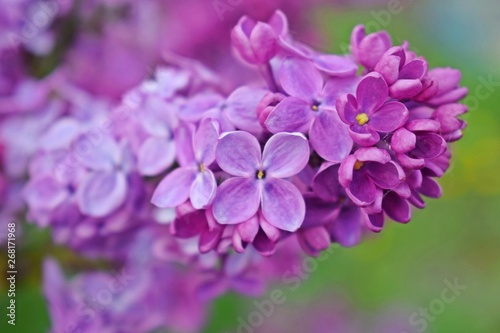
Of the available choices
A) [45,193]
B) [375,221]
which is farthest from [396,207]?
[45,193]

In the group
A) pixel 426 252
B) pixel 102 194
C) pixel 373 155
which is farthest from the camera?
pixel 426 252

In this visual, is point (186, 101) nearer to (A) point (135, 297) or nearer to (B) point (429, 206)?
(A) point (135, 297)

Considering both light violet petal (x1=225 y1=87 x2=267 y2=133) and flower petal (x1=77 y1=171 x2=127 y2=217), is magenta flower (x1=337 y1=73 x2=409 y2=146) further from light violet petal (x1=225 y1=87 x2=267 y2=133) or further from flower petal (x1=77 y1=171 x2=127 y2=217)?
flower petal (x1=77 y1=171 x2=127 y2=217)

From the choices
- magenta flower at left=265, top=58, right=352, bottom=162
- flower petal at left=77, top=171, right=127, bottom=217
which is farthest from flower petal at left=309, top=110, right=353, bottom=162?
flower petal at left=77, top=171, right=127, bottom=217

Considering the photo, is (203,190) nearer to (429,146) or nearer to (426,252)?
(429,146)

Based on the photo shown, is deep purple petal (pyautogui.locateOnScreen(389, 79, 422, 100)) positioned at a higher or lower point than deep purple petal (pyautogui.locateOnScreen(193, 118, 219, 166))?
higher

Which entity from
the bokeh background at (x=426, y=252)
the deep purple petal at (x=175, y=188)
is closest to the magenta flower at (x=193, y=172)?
the deep purple petal at (x=175, y=188)

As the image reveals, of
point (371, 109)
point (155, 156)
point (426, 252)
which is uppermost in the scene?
point (371, 109)

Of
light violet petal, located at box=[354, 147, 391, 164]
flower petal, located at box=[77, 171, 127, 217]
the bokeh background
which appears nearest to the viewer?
light violet petal, located at box=[354, 147, 391, 164]
